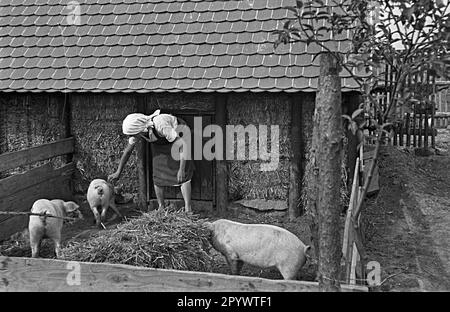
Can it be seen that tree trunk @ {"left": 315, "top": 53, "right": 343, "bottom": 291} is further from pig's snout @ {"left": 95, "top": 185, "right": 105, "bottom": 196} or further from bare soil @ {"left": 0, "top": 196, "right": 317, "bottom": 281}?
pig's snout @ {"left": 95, "top": 185, "right": 105, "bottom": 196}

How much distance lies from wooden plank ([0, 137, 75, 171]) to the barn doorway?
122 cm

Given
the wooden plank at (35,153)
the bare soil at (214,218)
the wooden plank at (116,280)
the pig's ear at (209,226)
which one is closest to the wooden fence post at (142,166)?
the bare soil at (214,218)

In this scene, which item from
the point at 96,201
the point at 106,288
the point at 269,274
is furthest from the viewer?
the point at 96,201

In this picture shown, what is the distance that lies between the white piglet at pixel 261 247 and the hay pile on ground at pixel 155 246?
21 centimetres

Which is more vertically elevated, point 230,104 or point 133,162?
point 230,104

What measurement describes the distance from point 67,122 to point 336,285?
586cm

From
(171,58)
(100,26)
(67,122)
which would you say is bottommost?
(67,122)

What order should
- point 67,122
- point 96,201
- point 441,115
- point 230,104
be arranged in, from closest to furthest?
point 96,201 → point 230,104 → point 67,122 → point 441,115

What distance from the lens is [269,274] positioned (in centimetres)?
594

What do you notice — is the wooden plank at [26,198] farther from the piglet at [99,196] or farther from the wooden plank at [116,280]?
the wooden plank at [116,280]

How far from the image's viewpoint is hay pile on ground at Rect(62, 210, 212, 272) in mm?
5117

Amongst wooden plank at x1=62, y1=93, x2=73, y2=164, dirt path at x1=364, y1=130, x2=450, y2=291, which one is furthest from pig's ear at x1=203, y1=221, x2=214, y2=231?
wooden plank at x1=62, y1=93, x2=73, y2=164
